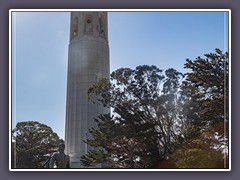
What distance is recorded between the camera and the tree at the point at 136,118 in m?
3.69

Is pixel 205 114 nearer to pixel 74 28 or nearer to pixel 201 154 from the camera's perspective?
pixel 201 154

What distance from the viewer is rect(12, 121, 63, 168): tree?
144 inches

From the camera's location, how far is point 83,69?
378 centimetres

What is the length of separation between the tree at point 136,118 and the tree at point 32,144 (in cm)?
35

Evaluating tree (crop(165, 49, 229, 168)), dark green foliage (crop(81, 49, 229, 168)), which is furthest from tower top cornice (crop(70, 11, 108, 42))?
tree (crop(165, 49, 229, 168))

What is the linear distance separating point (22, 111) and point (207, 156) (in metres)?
1.81

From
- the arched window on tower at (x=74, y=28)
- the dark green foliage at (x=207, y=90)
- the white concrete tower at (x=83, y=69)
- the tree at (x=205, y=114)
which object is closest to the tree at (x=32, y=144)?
the white concrete tower at (x=83, y=69)

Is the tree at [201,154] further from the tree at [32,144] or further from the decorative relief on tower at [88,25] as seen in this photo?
the decorative relief on tower at [88,25]

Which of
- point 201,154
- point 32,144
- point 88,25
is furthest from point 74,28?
point 201,154

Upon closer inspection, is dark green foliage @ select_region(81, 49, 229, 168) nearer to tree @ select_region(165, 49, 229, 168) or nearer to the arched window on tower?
tree @ select_region(165, 49, 229, 168)
